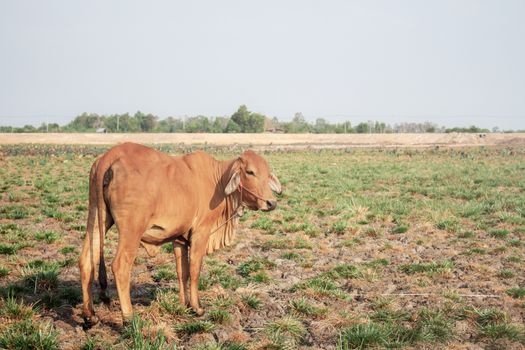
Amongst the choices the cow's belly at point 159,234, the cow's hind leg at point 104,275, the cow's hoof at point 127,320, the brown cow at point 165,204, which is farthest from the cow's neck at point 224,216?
the cow's hoof at point 127,320

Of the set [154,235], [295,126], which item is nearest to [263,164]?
Result: [154,235]

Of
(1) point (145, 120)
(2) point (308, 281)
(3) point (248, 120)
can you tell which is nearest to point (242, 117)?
(3) point (248, 120)

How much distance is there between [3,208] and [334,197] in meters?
10.6

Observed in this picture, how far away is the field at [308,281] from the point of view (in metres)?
5.91

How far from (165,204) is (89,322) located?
1625 millimetres

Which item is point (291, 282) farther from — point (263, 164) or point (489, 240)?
point (489, 240)

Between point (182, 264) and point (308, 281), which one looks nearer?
point (182, 264)

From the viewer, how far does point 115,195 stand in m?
5.61

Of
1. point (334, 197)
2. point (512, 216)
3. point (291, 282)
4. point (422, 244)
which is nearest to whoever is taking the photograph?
point (291, 282)

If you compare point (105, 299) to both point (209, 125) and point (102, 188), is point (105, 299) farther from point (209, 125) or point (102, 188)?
point (209, 125)

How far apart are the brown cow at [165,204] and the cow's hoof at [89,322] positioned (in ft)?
0.04

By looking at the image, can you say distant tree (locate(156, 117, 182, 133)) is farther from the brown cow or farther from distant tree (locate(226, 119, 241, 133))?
the brown cow

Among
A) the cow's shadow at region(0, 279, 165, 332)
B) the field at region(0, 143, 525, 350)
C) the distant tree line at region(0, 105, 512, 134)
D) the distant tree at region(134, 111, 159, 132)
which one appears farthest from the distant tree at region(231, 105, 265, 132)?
the cow's shadow at region(0, 279, 165, 332)

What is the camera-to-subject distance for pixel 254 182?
665 centimetres
